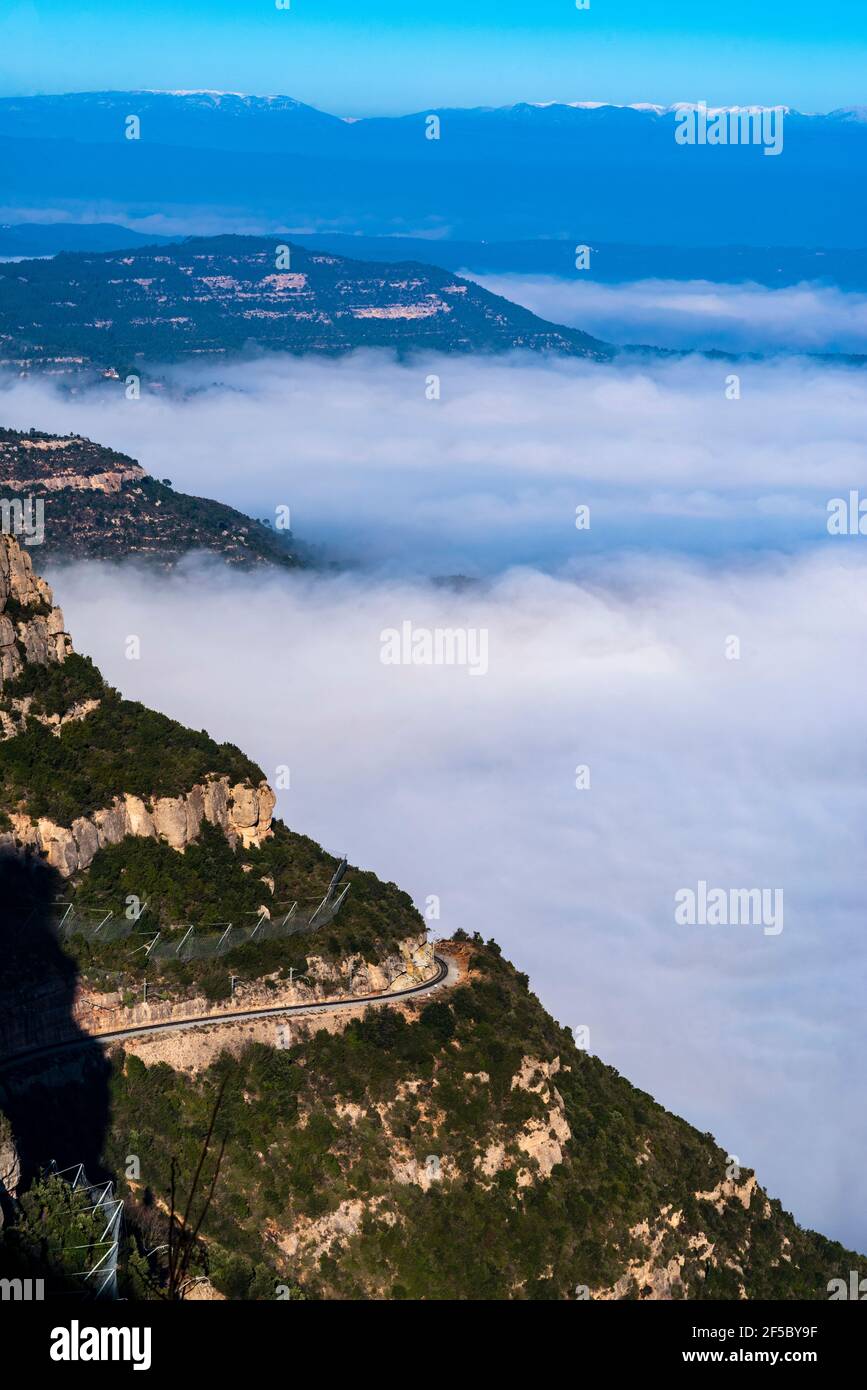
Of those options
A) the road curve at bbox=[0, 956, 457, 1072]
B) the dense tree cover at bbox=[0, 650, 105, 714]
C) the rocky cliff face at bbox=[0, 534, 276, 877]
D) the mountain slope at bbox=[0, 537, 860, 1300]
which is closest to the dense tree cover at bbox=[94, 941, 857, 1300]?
the mountain slope at bbox=[0, 537, 860, 1300]

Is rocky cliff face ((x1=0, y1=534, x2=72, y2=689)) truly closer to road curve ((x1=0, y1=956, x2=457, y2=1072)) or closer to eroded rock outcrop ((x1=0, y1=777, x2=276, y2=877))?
eroded rock outcrop ((x1=0, y1=777, x2=276, y2=877))

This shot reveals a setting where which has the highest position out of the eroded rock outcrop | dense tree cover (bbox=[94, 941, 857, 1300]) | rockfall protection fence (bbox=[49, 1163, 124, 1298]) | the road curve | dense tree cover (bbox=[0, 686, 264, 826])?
dense tree cover (bbox=[0, 686, 264, 826])

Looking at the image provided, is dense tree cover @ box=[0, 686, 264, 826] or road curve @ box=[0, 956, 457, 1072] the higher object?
dense tree cover @ box=[0, 686, 264, 826]

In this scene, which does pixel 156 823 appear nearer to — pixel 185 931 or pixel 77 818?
pixel 77 818

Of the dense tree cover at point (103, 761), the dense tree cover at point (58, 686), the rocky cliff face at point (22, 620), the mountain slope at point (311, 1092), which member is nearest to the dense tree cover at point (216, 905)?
the mountain slope at point (311, 1092)

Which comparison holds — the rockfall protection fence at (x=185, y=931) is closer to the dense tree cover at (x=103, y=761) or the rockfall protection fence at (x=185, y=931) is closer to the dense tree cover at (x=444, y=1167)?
the dense tree cover at (x=103, y=761)

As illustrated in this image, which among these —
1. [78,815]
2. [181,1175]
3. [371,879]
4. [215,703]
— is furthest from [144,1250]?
[215,703]
